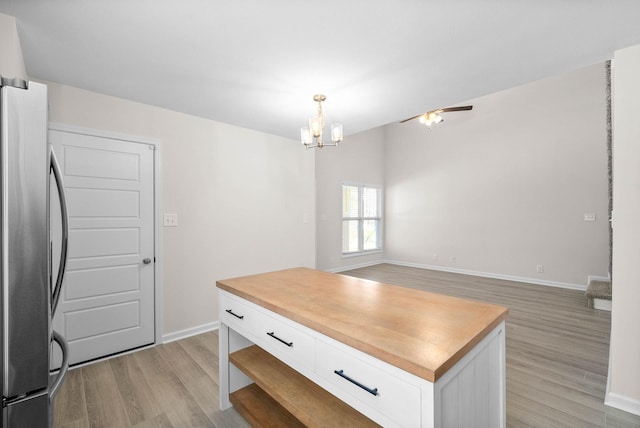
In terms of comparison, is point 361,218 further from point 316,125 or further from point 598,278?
point 316,125

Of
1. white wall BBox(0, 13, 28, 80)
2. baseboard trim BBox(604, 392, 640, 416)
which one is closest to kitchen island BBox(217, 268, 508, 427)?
baseboard trim BBox(604, 392, 640, 416)

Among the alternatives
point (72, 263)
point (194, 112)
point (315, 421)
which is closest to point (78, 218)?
point (72, 263)

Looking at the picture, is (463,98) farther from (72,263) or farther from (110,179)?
(72,263)

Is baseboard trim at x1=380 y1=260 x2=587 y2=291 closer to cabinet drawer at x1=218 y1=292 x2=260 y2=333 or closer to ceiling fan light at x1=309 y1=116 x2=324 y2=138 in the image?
ceiling fan light at x1=309 y1=116 x2=324 y2=138

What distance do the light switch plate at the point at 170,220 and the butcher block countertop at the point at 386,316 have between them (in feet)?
4.96

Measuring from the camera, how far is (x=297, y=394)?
4.85 ft

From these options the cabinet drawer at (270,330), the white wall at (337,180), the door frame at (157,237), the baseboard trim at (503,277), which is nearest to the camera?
the cabinet drawer at (270,330)

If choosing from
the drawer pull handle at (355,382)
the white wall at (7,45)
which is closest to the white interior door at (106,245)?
the white wall at (7,45)

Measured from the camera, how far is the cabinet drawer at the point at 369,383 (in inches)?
35.2

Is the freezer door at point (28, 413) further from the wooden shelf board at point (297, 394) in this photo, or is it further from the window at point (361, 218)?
the window at point (361, 218)

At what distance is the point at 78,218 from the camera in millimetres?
2439

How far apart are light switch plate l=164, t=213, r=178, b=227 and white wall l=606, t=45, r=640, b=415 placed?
3675 mm

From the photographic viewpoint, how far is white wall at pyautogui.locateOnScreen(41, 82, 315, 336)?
2.71m

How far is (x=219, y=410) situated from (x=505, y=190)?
5720mm
